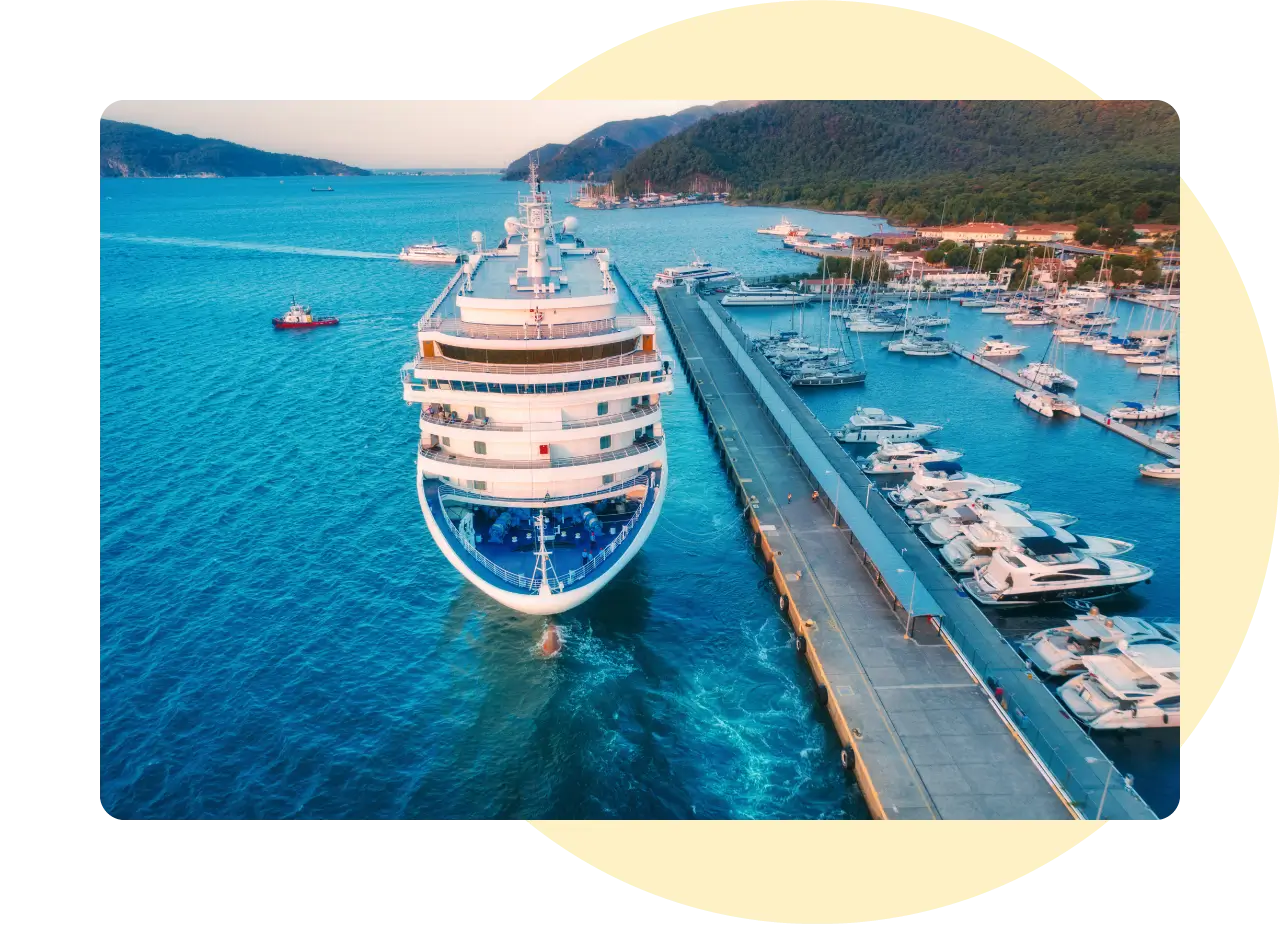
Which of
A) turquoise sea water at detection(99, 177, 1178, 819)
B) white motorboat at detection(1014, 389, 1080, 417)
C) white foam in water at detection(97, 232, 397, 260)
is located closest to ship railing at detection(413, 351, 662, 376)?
turquoise sea water at detection(99, 177, 1178, 819)

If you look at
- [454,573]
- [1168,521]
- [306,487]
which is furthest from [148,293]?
[1168,521]

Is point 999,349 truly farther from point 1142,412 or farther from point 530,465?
point 530,465

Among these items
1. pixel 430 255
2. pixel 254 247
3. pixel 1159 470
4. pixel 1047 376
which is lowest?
pixel 1159 470

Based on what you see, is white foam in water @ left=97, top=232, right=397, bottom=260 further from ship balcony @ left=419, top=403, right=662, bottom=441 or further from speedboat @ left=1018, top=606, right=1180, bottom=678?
speedboat @ left=1018, top=606, right=1180, bottom=678

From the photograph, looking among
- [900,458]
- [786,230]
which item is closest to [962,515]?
[900,458]

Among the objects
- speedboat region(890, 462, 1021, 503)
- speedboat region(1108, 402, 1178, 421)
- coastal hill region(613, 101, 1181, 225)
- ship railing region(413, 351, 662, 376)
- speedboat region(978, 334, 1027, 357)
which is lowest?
speedboat region(890, 462, 1021, 503)

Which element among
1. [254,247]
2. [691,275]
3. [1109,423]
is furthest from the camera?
[254,247]
